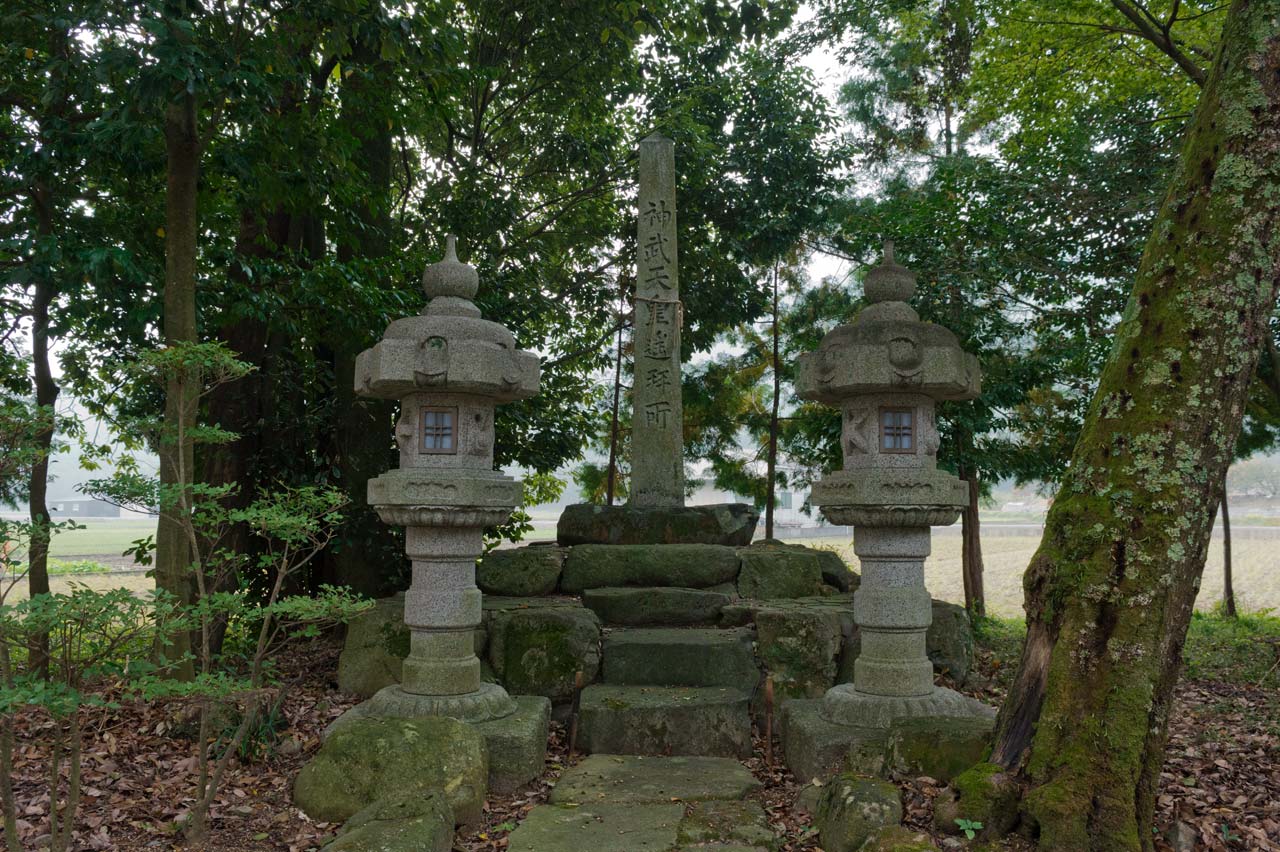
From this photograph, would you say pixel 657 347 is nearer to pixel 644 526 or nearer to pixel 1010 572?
pixel 644 526

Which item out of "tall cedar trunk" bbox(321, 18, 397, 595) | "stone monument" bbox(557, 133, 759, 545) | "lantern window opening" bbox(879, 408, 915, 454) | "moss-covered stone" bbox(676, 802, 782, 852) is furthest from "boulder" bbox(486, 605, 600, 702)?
"tall cedar trunk" bbox(321, 18, 397, 595)

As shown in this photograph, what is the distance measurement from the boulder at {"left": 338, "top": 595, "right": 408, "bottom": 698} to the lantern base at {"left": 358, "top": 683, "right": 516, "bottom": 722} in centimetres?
94

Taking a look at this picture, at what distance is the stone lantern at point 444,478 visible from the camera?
18.0ft

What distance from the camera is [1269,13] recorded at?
12.3ft

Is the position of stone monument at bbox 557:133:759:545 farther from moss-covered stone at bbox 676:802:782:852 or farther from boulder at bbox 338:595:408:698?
moss-covered stone at bbox 676:802:782:852

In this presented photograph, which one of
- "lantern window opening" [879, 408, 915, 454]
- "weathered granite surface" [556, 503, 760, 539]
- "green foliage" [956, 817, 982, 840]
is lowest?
"green foliage" [956, 817, 982, 840]

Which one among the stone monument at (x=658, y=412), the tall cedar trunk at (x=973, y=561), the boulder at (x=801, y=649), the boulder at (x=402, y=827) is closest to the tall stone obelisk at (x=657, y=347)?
the stone monument at (x=658, y=412)

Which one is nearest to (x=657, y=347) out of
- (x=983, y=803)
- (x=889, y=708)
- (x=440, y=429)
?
(x=440, y=429)

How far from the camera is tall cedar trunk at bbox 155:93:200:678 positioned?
578 centimetres

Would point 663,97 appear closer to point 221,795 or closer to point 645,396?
point 645,396

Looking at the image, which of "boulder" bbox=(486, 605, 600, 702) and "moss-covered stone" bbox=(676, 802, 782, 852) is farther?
"boulder" bbox=(486, 605, 600, 702)

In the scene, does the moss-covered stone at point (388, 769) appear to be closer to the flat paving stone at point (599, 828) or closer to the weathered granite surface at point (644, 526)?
the flat paving stone at point (599, 828)

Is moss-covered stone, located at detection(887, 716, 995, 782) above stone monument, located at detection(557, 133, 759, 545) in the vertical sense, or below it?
below

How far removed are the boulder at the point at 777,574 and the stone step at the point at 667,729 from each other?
1.99m
